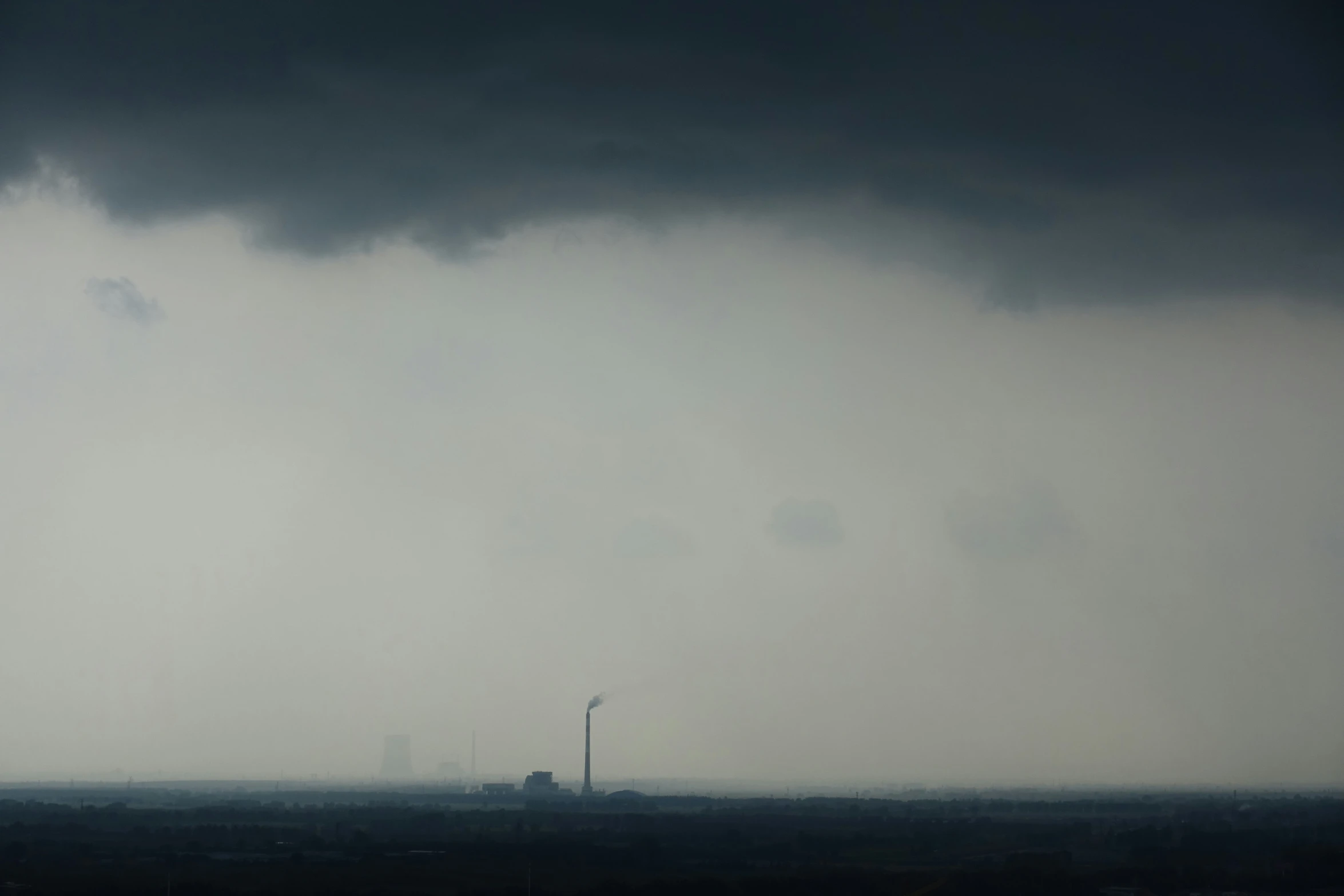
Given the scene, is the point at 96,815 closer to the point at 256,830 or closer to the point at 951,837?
the point at 256,830

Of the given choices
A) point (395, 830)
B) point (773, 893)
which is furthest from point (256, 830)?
point (773, 893)

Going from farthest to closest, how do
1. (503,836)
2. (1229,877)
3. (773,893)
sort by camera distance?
(503,836), (1229,877), (773,893)

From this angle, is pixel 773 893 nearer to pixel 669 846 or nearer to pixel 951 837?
pixel 669 846

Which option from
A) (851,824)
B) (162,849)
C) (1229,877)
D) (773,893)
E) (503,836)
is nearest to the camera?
(773,893)

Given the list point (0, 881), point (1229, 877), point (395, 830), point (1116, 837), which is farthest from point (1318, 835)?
point (0, 881)

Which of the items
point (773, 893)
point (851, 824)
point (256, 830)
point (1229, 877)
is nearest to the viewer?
point (773, 893)

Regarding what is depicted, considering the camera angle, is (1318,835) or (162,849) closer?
(162,849)
